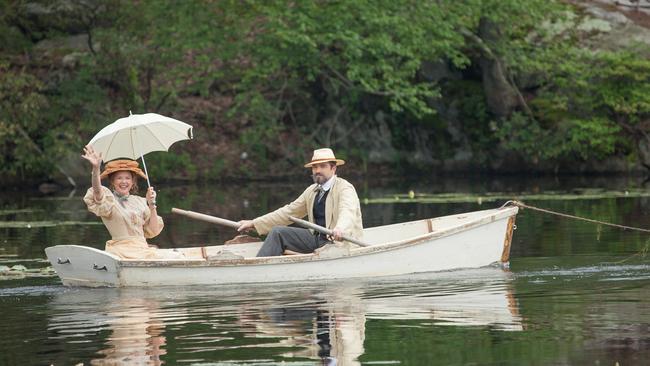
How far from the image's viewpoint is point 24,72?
40781 millimetres

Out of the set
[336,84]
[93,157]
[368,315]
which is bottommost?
[368,315]

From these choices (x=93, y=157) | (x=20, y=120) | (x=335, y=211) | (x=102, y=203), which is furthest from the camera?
(x=20, y=120)

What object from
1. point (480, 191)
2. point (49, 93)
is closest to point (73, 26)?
point (49, 93)

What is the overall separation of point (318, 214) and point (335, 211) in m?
0.30

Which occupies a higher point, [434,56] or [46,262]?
[434,56]

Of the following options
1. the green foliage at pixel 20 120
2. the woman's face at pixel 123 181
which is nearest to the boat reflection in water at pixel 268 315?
the woman's face at pixel 123 181

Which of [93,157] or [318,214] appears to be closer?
[93,157]

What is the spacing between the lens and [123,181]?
15.8 metres

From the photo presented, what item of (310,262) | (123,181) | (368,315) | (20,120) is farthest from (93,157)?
(20,120)

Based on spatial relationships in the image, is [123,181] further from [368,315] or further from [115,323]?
[368,315]

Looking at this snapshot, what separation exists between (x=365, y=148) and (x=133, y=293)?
2775cm

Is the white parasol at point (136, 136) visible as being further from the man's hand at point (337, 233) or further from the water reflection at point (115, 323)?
the man's hand at point (337, 233)

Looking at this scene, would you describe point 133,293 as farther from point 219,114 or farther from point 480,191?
point 219,114

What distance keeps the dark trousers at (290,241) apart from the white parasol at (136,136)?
1.58 meters
